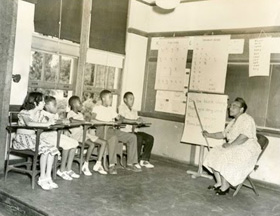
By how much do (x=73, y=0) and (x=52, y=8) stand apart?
1.46ft

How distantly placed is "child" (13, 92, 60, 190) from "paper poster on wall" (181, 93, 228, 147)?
2.57m

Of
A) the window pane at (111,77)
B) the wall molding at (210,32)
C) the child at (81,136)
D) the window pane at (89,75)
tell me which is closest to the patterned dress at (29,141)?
the child at (81,136)

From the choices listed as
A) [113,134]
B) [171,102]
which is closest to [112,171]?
[113,134]

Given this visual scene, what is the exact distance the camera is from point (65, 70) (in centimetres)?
549

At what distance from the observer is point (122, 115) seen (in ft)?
18.9

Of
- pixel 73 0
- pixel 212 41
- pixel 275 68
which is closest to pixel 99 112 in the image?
pixel 73 0

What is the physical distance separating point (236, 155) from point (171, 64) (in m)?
2.35

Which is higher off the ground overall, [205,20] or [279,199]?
[205,20]

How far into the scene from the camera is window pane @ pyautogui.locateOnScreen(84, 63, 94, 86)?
577cm

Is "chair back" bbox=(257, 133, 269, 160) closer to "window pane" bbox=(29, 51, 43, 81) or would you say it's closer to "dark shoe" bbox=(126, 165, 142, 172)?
"dark shoe" bbox=(126, 165, 142, 172)

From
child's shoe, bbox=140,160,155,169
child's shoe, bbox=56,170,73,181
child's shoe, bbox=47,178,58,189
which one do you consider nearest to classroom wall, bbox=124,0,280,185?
child's shoe, bbox=140,160,155,169

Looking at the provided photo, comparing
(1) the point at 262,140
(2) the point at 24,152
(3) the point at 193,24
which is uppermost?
(3) the point at 193,24

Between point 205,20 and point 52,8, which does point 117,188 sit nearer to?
point 52,8

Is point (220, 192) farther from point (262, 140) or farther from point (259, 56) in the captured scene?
point (259, 56)
